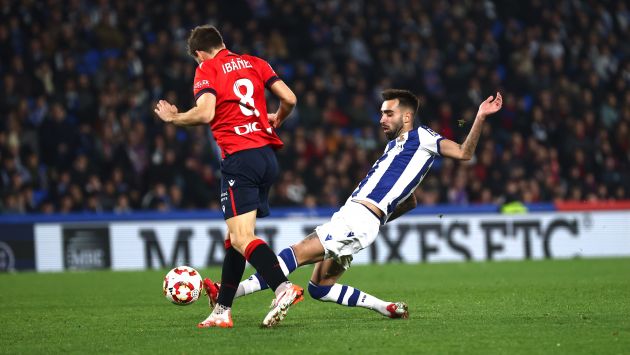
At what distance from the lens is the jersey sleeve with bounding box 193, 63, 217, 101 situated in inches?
286

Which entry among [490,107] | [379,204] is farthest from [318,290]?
[490,107]

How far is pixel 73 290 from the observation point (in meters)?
11.9

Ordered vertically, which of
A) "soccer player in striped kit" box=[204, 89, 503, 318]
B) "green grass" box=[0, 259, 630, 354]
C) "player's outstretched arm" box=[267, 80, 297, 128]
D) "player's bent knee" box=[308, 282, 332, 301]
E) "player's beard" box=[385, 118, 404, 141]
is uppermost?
"player's outstretched arm" box=[267, 80, 297, 128]

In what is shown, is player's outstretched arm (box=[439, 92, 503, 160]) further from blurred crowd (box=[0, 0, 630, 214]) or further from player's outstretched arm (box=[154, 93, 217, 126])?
blurred crowd (box=[0, 0, 630, 214])

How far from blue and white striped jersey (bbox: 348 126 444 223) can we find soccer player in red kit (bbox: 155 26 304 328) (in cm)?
76

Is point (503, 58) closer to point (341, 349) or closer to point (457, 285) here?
point (457, 285)

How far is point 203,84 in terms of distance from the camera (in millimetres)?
7289

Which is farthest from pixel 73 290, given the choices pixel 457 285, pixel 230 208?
pixel 230 208

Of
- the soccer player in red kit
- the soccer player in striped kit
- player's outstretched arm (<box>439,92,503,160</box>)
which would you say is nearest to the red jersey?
the soccer player in red kit

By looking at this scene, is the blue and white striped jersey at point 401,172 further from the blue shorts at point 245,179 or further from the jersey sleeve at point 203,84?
the jersey sleeve at point 203,84

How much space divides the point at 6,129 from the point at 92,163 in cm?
159

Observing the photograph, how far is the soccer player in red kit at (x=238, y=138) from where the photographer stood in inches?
281

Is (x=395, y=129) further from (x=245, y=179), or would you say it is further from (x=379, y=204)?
(x=245, y=179)

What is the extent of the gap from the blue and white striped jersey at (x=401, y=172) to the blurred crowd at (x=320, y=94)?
995 centimetres
